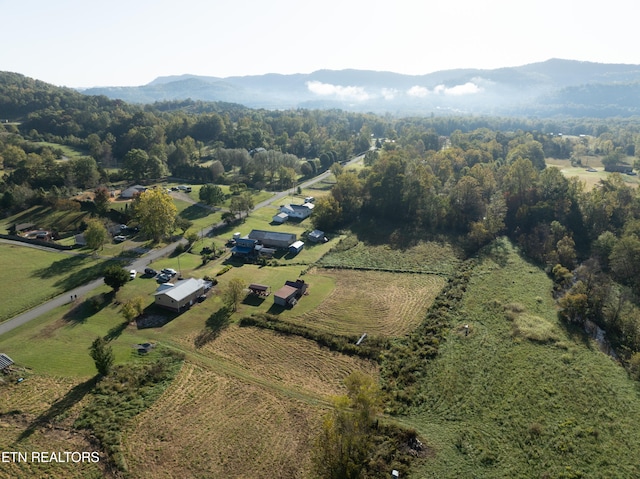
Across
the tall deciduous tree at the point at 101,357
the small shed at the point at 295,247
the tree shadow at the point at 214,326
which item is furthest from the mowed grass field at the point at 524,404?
the small shed at the point at 295,247

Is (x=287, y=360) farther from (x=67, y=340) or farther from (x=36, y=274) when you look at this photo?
(x=36, y=274)

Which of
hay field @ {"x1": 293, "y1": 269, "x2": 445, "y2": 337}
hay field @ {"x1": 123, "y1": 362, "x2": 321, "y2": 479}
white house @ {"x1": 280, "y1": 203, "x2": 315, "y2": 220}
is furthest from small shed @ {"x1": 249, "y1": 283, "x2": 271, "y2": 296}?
white house @ {"x1": 280, "y1": 203, "x2": 315, "y2": 220}

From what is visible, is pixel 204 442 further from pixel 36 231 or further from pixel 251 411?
pixel 36 231

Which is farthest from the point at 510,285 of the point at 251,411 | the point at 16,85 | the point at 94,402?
the point at 16,85

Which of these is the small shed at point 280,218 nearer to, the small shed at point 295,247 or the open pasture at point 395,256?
the small shed at point 295,247

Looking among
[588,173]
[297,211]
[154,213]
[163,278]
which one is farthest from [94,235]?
[588,173]
